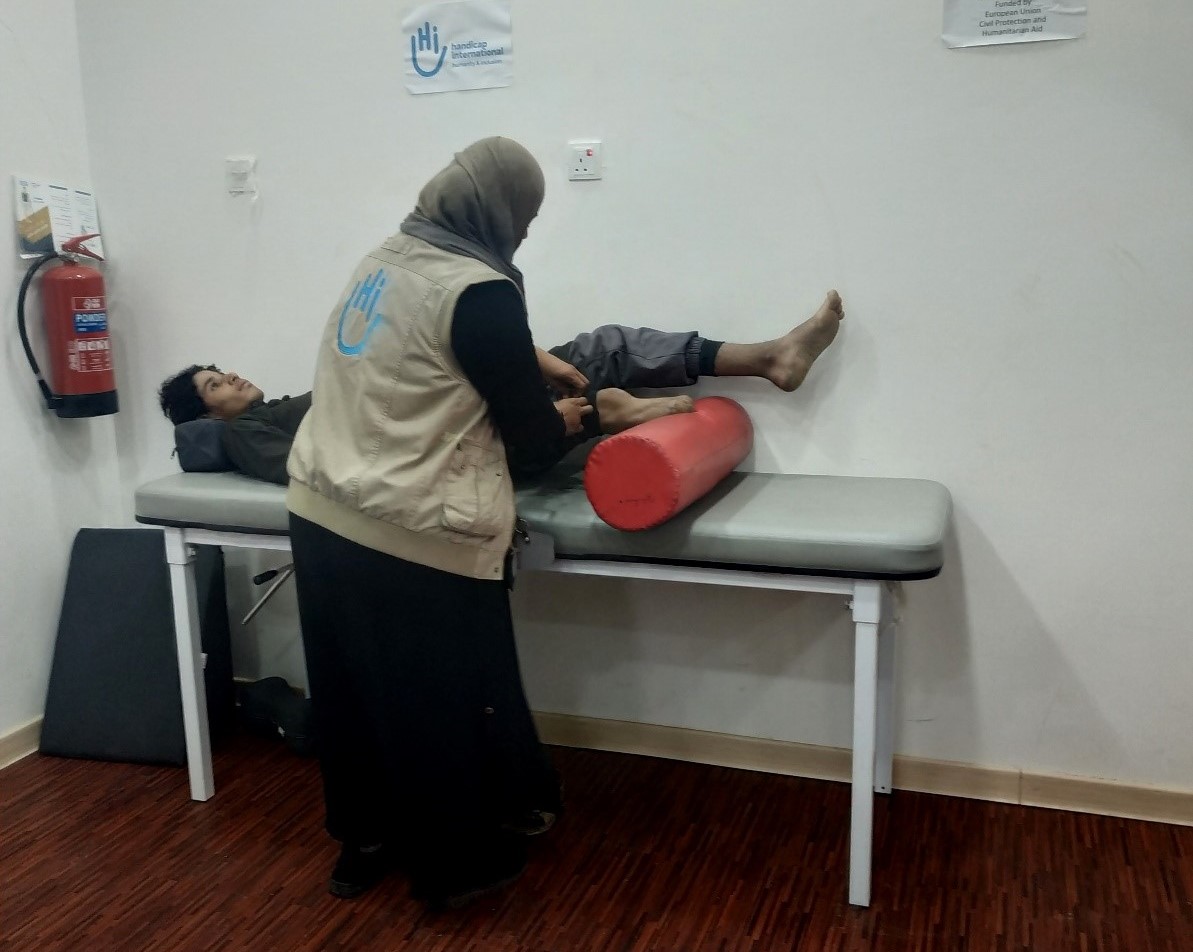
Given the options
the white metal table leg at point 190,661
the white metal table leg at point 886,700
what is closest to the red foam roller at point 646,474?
the white metal table leg at point 886,700

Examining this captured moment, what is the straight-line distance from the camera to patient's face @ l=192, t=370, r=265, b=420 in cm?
257

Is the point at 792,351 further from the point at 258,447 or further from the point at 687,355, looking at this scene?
the point at 258,447

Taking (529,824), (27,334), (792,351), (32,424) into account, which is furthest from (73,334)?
(792,351)

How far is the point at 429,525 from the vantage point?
5.69 ft

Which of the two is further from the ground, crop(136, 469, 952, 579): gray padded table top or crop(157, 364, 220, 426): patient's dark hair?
crop(157, 364, 220, 426): patient's dark hair

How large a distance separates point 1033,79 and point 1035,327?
50 centimetres

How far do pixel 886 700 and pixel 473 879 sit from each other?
39.3 inches

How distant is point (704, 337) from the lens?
2344 mm

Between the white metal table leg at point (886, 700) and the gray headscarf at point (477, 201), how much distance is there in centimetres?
115

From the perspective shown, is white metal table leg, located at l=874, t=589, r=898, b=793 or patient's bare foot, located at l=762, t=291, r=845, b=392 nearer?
patient's bare foot, located at l=762, t=291, r=845, b=392

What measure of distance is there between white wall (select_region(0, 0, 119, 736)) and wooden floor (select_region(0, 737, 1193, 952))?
0.39m

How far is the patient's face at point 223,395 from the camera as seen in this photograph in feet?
8.45

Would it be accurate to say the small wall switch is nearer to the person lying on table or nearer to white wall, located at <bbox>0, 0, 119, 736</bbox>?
white wall, located at <bbox>0, 0, 119, 736</bbox>

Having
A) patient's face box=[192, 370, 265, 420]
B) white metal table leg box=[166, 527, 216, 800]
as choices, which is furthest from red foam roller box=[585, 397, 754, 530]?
patient's face box=[192, 370, 265, 420]
